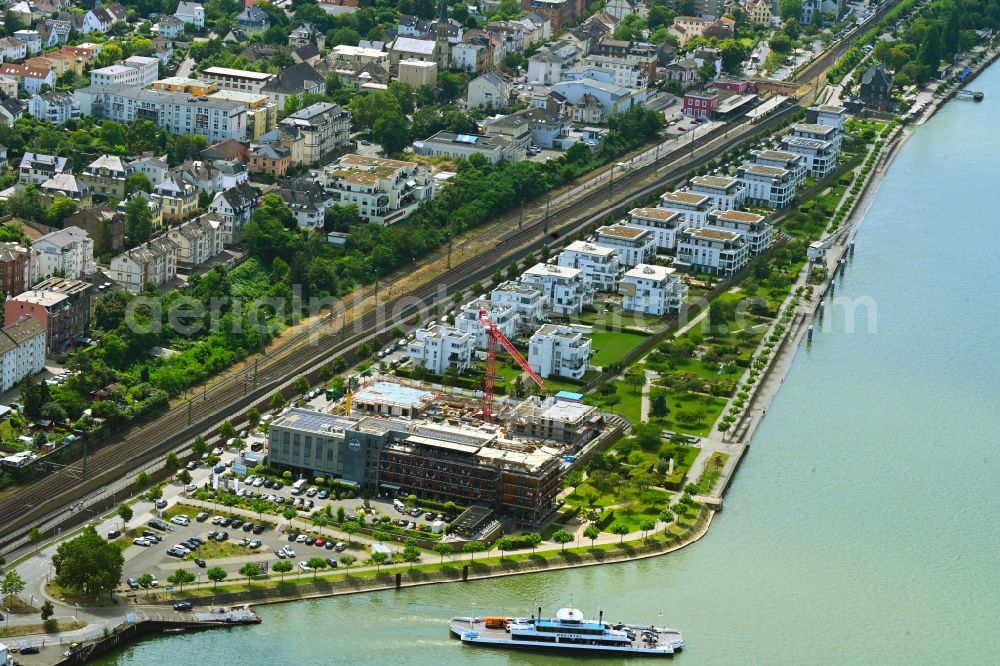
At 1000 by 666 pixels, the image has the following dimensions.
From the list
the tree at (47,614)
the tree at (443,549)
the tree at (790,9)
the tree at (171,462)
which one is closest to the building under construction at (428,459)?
the tree at (171,462)

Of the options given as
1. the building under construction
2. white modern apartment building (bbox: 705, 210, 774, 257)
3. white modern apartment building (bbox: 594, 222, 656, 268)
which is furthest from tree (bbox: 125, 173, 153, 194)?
white modern apartment building (bbox: 705, 210, 774, 257)

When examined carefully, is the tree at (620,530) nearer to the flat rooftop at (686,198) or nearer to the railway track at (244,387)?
the railway track at (244,387)

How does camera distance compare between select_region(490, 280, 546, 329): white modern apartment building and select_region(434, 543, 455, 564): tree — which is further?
select_region(490, 280, 546, 329): white modern apartment building

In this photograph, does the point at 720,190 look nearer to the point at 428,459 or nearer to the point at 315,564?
the point at 428,459

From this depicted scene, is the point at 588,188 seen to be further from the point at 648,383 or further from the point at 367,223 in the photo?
the point at 648,383

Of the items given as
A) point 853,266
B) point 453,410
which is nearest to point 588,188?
point 853,266

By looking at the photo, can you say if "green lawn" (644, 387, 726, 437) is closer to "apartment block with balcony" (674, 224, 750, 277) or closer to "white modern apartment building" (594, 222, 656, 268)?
"white modern apartment building" (594, 222, 656, 268)
